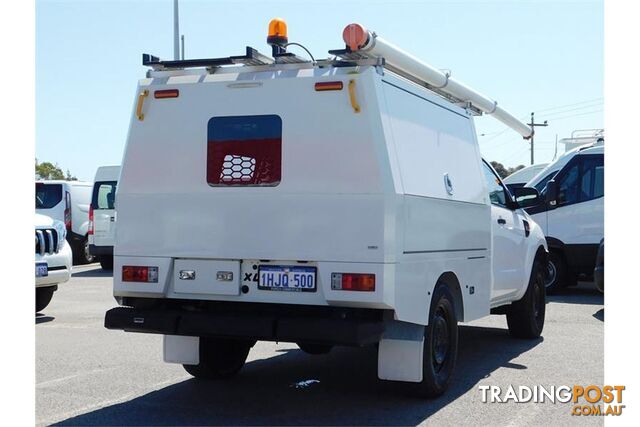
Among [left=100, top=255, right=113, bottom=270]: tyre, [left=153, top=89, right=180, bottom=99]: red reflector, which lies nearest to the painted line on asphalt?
[left=153, top=89, right=180, bottom=99]: red reflector

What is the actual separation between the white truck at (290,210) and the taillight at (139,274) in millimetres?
11

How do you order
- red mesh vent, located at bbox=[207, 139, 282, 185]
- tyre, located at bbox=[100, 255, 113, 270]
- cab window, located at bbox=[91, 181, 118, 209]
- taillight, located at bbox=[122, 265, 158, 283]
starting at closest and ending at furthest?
red mesh vent, located at bbox=[207, 139, 282, 185]
taillight, located at bbox=[122, 265, 158, 283]
cab window, located at bbox=[91, 181, 118, 209]
tyre, located at bbox=[100, 255, 113, 270]

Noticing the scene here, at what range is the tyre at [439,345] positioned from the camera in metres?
6.63

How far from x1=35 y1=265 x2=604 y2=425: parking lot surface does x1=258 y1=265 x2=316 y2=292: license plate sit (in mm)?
947

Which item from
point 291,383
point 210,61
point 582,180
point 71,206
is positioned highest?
point 210,61

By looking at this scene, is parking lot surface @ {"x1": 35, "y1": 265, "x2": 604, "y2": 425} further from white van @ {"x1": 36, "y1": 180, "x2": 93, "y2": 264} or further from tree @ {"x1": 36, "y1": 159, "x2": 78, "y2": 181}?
tree @ {"x1": 36, "y1": 159, "x2": 78, "y2": 181}

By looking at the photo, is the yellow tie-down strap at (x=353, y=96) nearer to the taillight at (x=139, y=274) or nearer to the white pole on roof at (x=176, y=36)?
the taillight at (x=139, y=274)

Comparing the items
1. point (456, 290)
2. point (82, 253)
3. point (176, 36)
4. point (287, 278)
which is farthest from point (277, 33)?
point (176, 36)

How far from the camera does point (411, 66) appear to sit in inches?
273

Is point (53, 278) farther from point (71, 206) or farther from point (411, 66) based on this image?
point (71, 206)

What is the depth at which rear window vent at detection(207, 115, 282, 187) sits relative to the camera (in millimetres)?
6324

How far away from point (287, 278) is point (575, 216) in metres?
10.2

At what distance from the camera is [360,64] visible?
6312 mm

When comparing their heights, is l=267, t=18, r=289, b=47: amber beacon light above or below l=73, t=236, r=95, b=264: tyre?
above
